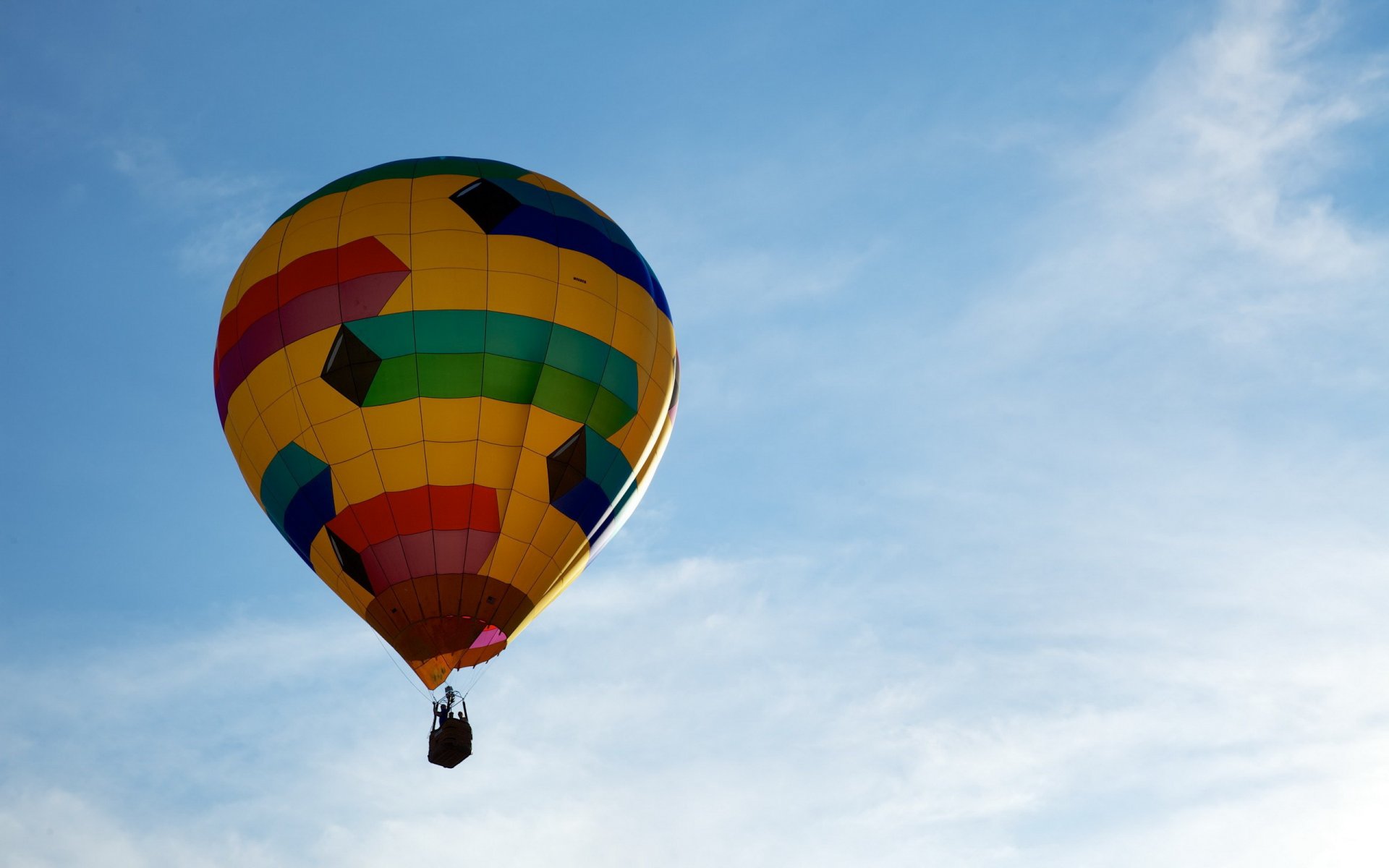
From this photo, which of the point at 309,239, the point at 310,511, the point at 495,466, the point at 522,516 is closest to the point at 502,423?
the point at 495,466

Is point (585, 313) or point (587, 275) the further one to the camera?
point (587, 275)

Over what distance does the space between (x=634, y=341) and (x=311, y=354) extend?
3694 mm

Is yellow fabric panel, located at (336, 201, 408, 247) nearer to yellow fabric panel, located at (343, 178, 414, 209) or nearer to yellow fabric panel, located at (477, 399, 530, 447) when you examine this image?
yellow fabric panel, located at (343, 178, 414, 209)

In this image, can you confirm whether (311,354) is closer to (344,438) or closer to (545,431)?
(344,438)

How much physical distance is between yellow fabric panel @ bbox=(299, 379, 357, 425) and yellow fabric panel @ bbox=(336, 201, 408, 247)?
1.71 metres

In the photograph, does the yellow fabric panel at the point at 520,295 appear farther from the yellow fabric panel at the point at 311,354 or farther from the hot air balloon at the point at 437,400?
the yellow fabric panel at the point at 311,354

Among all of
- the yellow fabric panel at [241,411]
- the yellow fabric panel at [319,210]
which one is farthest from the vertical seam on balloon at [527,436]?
the yellow fabric panel at [241,411]

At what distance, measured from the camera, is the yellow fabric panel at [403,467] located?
1648cm

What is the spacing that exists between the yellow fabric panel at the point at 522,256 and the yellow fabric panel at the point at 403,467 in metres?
2.28

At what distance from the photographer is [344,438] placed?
1662 cm

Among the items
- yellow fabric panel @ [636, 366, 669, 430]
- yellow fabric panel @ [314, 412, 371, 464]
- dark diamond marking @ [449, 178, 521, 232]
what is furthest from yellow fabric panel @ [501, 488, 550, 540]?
dark diamond marking @ [449, 178, 521, 232]

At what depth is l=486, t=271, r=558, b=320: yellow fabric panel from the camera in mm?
17031

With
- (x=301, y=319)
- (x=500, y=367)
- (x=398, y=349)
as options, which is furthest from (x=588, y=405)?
(x=301, y=319)

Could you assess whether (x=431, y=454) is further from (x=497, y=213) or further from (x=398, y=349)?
(x=497, y=213)
